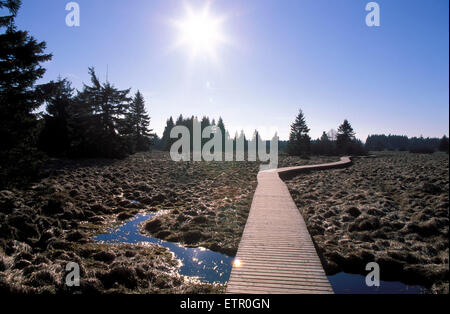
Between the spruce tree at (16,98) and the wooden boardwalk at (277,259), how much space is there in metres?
10.3

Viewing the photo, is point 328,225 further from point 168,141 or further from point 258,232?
point 168,141

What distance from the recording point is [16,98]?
1138cm

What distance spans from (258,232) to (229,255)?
144cm

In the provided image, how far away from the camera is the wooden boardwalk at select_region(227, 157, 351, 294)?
5922 millimetres

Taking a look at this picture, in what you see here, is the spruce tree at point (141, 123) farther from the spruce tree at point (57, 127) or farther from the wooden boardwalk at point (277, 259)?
the wooden boardwalk at point (277, 259)

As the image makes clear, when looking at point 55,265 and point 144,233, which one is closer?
point 55,265

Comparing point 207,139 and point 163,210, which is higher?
point 207,139

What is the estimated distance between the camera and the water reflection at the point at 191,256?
297 inches

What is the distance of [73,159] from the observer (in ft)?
Result: 99.7

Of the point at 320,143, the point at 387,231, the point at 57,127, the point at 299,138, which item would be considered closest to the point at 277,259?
the point at 387,231

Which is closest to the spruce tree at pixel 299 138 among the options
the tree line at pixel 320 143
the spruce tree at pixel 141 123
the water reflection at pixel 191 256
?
the tree line at pixel 320 143

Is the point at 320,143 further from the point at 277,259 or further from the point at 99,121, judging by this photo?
the point at 277,259
